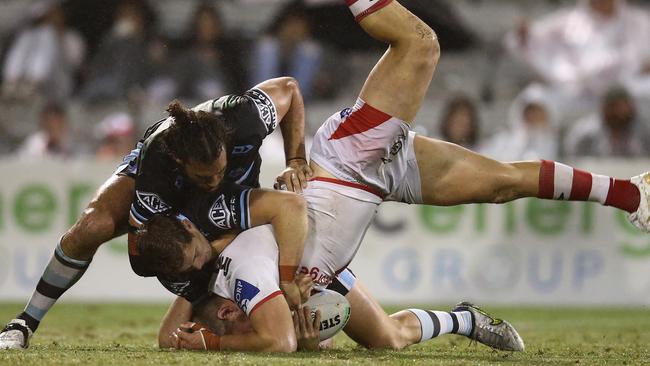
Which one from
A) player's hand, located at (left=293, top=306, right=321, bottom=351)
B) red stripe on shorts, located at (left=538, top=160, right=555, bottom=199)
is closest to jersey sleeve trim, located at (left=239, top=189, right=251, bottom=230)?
player's hand, located at (left=293, top=306, right=321, bottom=351)

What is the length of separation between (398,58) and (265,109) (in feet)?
2.29

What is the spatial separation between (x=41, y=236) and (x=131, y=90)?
2.21 m

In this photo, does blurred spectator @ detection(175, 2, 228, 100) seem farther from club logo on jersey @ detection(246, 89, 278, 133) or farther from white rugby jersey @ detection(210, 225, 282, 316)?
white rugby jersey @ detection(210, 225, 282, 316)

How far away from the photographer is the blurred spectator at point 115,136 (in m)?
10.1

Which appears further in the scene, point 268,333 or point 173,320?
point 173,320

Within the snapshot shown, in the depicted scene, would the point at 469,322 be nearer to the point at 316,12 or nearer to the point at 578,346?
the point at 578,346

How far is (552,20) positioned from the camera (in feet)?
36.8

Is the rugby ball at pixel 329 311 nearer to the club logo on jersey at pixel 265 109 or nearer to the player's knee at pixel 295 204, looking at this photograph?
the player's knee at pixel 295 204

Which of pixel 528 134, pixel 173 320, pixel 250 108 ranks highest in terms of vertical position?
pixel 528 134

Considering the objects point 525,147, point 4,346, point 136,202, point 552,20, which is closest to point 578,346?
point 136,202

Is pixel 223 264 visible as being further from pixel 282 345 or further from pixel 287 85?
pixel 287 85

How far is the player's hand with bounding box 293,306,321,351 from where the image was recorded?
16.3 feet

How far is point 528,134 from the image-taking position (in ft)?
34.0

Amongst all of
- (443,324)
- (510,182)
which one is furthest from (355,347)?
(510,182)
